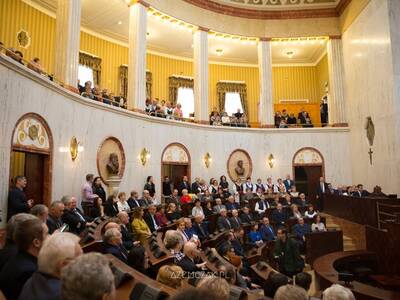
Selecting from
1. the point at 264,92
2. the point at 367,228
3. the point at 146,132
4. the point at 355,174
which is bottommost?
the point at 367,228

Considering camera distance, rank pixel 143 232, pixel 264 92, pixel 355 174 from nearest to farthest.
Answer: pixel 143 232
pixel 355 174
pixel 264 92

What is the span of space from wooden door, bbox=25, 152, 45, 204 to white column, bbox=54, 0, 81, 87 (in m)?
2.39

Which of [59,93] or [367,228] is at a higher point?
[59,93]

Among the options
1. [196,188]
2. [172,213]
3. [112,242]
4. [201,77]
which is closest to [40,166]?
[172,213]

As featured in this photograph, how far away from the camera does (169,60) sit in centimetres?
1958

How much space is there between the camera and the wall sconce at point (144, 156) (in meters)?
12.8

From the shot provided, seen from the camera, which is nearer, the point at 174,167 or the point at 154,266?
the point at 154,266

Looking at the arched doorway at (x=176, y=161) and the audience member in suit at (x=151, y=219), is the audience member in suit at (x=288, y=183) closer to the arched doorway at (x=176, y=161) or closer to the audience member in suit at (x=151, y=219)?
the arched doorway at (x=176, y=161)

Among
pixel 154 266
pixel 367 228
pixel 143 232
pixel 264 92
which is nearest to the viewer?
pixel 154 266

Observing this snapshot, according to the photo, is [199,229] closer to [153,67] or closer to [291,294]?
[291,294]

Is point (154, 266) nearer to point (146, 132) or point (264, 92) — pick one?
point (146, 132)

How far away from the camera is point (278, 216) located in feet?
39.3

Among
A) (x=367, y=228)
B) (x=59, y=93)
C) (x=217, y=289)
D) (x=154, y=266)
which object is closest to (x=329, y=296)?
(x=217, y=289)

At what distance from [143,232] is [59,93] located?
12.7 feet
